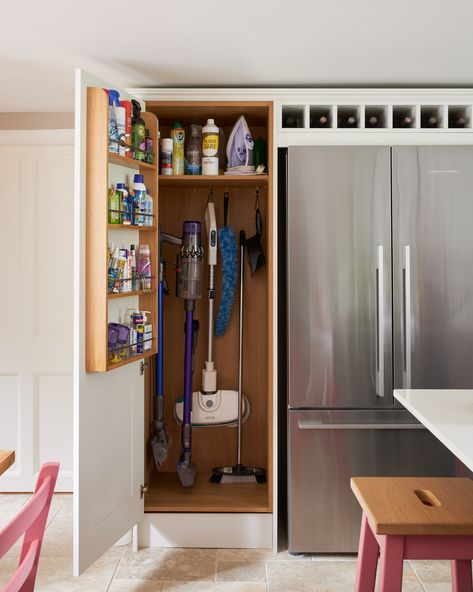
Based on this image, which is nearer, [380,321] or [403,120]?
[380,321]

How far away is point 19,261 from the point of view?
3.55 metres

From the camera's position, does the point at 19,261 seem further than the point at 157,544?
Yes

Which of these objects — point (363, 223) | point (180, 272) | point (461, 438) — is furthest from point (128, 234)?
point (461, 438)

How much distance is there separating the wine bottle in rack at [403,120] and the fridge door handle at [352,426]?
1.49 meters

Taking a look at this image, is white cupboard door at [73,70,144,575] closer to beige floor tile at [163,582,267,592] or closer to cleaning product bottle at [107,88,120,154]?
cleaning product bottle at [107,88,120,154]

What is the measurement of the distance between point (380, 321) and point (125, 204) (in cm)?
131

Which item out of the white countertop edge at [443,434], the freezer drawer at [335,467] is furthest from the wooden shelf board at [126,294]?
the white countertop edge at [443,434]

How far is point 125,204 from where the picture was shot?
253cm

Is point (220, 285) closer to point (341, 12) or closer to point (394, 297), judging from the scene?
point (394, 297)

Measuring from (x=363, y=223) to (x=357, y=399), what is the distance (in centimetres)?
85

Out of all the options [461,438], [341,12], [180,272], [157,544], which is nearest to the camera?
[461,438]

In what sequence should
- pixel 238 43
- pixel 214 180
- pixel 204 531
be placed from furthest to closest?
pixel 214 180 → pixel 204 531 → pixel 238 43

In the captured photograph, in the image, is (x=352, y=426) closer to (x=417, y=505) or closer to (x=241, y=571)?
(x=241, y=571)

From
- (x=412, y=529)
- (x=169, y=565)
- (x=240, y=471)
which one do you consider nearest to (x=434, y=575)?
(x=240, y=471)
